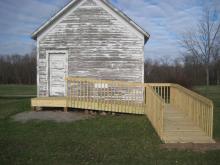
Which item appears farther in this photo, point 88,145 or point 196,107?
point 196,107

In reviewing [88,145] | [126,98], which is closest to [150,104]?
[126,98]

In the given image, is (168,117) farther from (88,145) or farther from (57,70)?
(57,70)

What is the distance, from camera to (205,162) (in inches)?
318

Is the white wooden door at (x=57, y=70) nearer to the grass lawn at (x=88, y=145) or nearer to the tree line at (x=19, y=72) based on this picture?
the grass lawn at (x=88, y=145)

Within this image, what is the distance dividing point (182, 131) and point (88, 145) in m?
3.46

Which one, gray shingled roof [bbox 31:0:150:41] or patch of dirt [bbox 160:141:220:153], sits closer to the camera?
patch of dirt [bbox 160:141:220:153]

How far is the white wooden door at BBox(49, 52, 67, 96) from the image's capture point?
18.2 meters

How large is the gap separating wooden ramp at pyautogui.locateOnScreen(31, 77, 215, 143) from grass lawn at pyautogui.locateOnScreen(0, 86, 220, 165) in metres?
0.64

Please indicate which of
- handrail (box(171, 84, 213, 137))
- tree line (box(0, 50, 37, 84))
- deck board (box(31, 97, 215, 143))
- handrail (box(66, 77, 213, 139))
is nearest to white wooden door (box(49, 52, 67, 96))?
handrail (box(66, 77, 213, 139))

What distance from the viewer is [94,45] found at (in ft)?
59.4

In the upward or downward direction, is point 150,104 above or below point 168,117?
above

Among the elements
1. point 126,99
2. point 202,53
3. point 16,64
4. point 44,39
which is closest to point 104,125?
point 126,99

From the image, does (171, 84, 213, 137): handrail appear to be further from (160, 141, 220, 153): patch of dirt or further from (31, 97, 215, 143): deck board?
(160, 141, 220, 153): patch of dirt

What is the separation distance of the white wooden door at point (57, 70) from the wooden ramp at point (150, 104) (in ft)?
2.22
